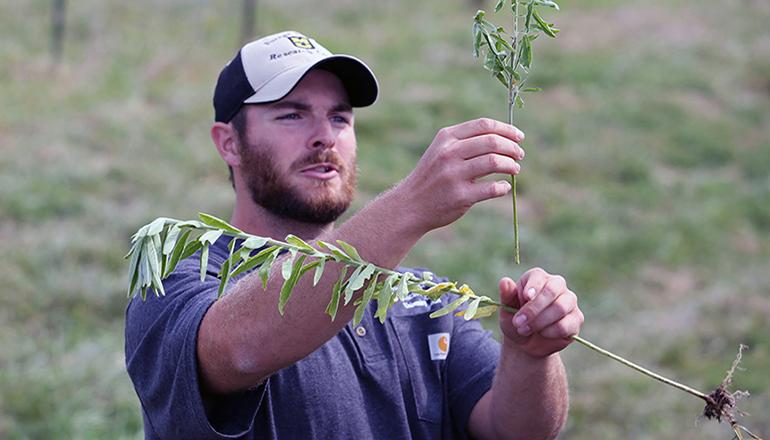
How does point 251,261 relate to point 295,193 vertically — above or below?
below

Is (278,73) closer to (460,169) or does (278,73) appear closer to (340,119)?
(340,119)

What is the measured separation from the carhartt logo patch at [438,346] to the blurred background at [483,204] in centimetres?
308

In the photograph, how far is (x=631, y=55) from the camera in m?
14.8

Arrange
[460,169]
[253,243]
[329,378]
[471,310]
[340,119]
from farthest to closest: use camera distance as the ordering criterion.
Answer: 1. [340,119]
2. [329,378]
3. [460,169]
4. [471,310]
5. [253,243]

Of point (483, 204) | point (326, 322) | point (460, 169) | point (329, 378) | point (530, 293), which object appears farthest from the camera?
point (483, 204)

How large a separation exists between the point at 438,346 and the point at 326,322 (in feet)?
3.46

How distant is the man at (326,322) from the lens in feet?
5.32

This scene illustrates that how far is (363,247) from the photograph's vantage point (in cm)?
162

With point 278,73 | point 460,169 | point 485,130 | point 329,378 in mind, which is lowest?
point 329,378

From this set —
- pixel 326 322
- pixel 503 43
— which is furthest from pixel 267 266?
pixel 503 43

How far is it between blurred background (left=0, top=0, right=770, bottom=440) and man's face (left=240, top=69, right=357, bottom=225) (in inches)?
115

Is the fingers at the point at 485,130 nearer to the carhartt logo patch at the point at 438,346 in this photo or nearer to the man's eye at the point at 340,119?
the carhartt logo patch at the point at 438,346

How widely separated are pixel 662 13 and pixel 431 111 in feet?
31.9

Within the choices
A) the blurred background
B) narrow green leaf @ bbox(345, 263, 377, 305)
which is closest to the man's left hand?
narrow green leaf @ bbox(345, 263, 377, 305)
